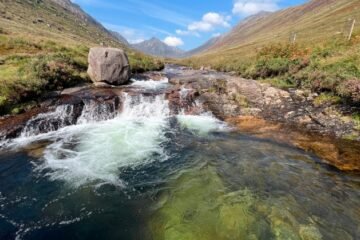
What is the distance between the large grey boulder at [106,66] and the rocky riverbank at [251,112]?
145 cm

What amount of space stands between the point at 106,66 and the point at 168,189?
65.2 feet

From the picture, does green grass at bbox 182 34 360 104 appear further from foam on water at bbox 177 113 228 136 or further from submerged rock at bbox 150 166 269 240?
submerged rock at bbox 150 166 269 240

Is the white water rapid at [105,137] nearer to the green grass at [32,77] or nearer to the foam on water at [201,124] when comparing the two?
the foam on water at [201,124]

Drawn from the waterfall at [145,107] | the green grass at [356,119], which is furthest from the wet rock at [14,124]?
the green grass at [356,119]

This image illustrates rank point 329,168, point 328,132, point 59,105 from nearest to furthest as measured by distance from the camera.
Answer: point 329,168 → point 328,132 → point 59,105

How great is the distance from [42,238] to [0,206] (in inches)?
117

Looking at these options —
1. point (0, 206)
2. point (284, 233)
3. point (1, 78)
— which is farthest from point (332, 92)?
point (1, 78)

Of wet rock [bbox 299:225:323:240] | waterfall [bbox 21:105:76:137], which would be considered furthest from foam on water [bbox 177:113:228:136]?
wet rock [bbox 299:225:323:240]

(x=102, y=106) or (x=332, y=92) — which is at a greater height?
(x=332, y=92)

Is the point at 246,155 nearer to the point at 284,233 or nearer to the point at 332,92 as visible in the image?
the point at 284,233

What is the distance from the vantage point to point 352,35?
37438 mm

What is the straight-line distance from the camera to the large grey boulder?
27.5 meters

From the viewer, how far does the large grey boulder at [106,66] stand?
27547 millimetres

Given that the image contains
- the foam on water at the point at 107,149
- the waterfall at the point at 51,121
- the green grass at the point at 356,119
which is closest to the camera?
the foam on water at the point at 107,149
